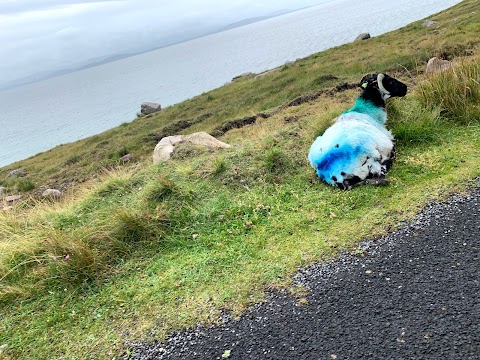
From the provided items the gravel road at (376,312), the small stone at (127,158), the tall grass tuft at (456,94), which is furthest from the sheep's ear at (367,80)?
the small stone at (127,158)

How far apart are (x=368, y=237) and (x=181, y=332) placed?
7.95 ft

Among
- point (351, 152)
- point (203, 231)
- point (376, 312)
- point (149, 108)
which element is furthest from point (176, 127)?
point (376, 312)

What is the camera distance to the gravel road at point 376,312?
312 cm

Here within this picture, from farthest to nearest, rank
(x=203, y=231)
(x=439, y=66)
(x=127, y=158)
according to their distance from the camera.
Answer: (x=127, y=158) → (x=439, y=66) → (x=203, y=231)

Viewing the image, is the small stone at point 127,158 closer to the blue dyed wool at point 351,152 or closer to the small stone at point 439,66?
the small stone at point 439,66

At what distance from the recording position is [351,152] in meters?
5.78

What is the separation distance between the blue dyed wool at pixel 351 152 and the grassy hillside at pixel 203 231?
0.25 m

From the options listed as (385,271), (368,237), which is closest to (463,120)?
(368,237)

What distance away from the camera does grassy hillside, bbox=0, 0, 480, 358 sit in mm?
4223

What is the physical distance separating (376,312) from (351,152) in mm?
2882

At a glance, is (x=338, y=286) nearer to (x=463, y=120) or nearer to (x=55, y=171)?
(x=463, y=120)

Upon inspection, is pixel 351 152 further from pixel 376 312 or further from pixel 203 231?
pixel 376 312

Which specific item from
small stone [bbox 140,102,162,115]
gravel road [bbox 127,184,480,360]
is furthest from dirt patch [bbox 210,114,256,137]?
small stone [bbox 140,102,162,115]

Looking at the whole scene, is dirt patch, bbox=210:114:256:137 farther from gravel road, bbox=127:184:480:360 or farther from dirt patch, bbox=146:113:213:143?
gravel road, bbox=127:184:480:360
